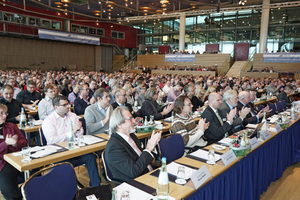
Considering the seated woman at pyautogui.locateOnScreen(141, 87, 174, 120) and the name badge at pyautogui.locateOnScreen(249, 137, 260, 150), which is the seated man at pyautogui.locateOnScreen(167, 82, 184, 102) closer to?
the seated woman at pyautogui.locateOnScreen(141, 87, 174, 120)

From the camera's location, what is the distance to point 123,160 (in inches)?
82.4

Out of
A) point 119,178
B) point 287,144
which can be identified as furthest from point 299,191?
point 119,178

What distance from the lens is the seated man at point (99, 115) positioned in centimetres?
373

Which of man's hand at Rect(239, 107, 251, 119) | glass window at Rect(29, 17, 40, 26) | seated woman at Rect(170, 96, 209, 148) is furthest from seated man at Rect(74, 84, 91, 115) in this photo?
glass window at Rect(29, 17, 40, 26)

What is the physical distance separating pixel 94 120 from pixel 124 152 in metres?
1.89

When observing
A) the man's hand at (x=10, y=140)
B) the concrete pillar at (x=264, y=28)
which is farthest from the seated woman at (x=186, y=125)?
the concrete pillar at (x=264, y=28)

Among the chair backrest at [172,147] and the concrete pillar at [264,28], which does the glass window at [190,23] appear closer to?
the concrete pillar at [264,28]

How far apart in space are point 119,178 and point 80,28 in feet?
78.7

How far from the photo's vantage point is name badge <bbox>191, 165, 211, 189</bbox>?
185 centimetres

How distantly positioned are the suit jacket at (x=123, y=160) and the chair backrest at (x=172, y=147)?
0.63 m

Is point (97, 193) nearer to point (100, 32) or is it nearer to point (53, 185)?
point (53, 185)

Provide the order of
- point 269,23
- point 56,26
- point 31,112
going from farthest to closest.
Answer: point 56,26 → point 269,23 → point 31,112

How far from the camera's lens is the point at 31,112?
5.18m

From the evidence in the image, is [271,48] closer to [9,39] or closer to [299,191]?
[299,191]
